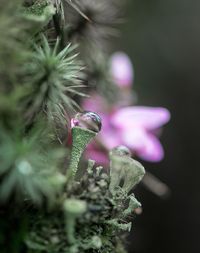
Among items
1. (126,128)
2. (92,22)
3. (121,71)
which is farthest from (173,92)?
(92,22)

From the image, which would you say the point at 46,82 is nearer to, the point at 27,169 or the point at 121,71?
the point at 27,169

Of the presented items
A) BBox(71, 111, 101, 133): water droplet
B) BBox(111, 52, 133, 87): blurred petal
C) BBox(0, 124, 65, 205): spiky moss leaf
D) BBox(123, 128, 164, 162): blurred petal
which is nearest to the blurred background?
BBox(111, 52, 133, 87): blurred petal

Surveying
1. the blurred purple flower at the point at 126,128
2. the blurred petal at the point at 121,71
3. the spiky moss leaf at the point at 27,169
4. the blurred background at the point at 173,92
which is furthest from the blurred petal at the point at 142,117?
the blurred background at the point at 173,92

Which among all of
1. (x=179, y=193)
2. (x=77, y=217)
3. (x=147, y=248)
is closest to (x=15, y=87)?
(x=77, y=217)

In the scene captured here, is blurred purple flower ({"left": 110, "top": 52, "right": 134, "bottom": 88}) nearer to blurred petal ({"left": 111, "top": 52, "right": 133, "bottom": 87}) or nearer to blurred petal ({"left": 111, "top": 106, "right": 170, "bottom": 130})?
blurred petal ({"left": 111, "top": 52, "right": 133, "bottom": 87})

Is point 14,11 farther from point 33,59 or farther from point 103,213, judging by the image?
point 103,213

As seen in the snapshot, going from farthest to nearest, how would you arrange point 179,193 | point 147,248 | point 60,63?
point 179,193
point 147,248
point 60,63
